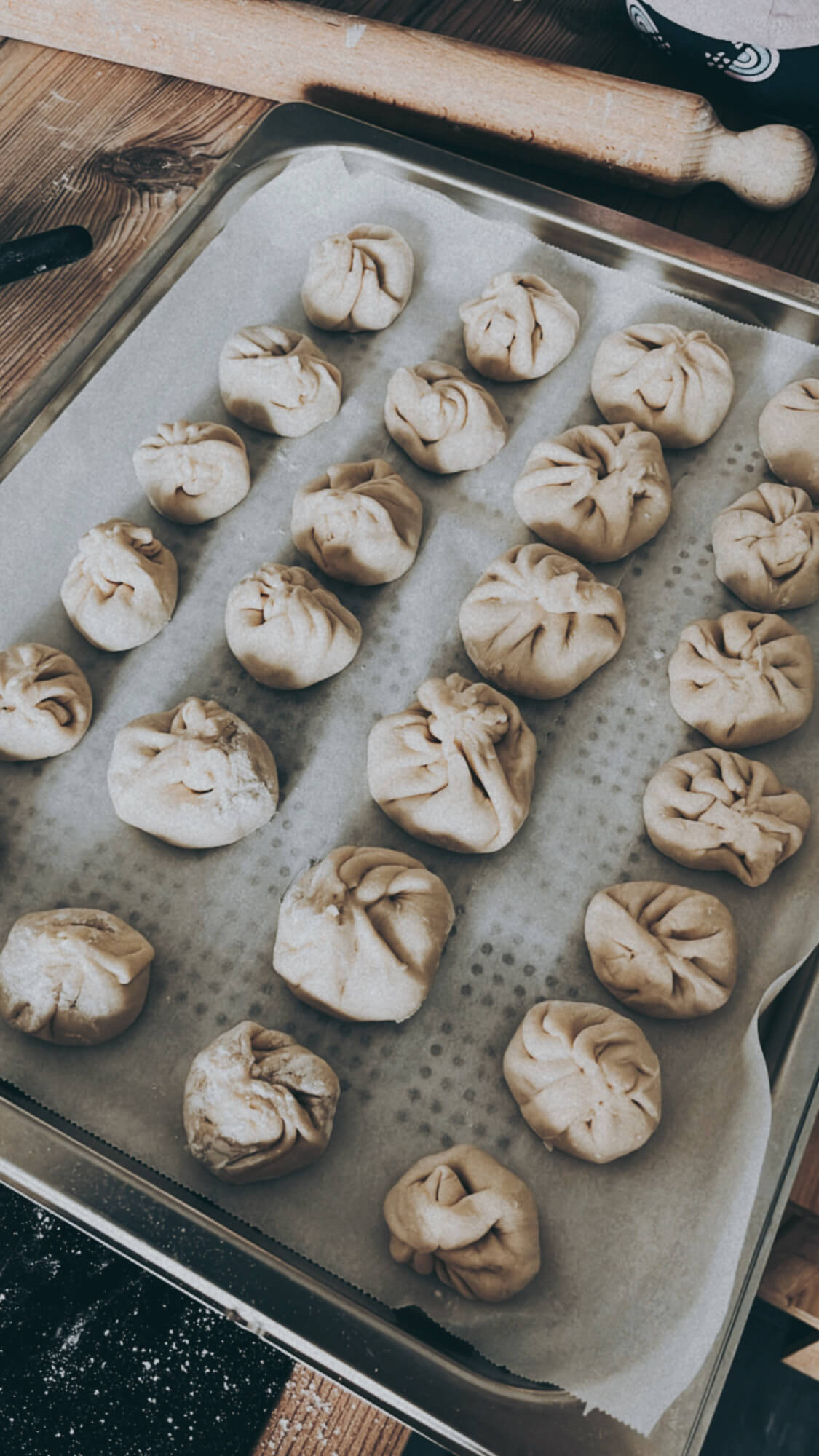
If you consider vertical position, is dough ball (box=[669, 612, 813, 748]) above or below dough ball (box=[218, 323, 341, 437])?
below

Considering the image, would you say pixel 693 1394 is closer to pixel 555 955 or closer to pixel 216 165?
pixel 555 955

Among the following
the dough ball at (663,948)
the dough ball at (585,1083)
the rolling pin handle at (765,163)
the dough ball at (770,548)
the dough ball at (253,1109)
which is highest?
the rolling pin handle at (765,163)

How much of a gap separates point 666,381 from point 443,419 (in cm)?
37

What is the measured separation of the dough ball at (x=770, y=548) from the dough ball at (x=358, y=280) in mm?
670

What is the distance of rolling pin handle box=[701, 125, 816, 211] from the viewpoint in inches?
68.1

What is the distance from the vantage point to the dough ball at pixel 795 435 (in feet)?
5.17

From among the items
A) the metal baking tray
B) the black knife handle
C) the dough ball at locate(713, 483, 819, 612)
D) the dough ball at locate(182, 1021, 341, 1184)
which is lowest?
the metal baking tray

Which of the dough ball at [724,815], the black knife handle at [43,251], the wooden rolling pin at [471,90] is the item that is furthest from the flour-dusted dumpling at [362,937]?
the wooden rolling pin at [471,90]

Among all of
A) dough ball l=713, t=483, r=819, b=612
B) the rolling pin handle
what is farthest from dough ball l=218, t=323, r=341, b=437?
the rolling pin handle

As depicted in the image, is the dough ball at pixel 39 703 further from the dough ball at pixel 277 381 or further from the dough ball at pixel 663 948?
the dough ball at pixel 663 948

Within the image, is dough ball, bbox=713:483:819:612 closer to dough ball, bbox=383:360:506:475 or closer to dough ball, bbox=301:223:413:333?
dough ball, bbox=383:360:506:475

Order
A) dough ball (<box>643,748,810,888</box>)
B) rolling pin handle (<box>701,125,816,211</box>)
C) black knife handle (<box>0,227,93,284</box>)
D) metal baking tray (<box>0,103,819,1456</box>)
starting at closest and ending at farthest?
1. metal baking tray (<box>0,103,819,1456</box>)
2. dough ball (<box>643,748,810,888</box>)
3. black knife handle (<box>0,227,93,284</box>)
4. rolling pin handle (<box>701,125,816,211</box>)

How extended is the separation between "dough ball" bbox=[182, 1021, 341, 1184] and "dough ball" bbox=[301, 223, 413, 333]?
117cm

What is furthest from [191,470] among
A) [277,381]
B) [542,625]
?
[542,625]
